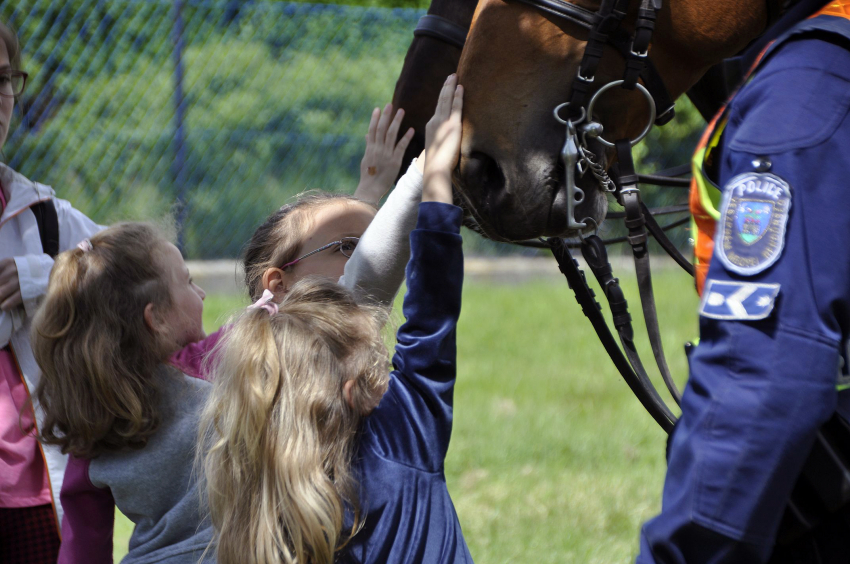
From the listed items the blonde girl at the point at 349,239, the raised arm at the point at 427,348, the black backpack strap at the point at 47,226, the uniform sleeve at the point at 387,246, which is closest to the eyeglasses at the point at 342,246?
the blonde girl at the point at 349,239

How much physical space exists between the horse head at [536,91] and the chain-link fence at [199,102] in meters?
5.11

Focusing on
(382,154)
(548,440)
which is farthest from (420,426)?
(548,440)

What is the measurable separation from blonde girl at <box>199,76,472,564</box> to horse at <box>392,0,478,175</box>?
1301 millimetres

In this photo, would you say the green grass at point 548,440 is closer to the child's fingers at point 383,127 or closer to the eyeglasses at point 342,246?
the eyeglasses at point 342,246

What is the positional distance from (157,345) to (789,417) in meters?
1.27

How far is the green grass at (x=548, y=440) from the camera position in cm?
329

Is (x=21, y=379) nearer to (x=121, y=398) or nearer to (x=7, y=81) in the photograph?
(x=121, y=398)

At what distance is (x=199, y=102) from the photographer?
6547mm

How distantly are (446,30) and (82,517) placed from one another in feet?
5.68

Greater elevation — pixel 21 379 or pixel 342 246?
pixel 342 246

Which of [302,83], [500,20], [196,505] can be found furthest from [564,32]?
[302,83]

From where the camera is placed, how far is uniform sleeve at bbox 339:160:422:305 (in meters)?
1.71

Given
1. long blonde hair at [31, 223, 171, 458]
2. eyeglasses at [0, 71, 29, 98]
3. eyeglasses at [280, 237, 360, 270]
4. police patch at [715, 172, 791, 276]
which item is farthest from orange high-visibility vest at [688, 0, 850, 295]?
eyeglasses at [0, 71, 29, 98]

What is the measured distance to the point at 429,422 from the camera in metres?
1.43
